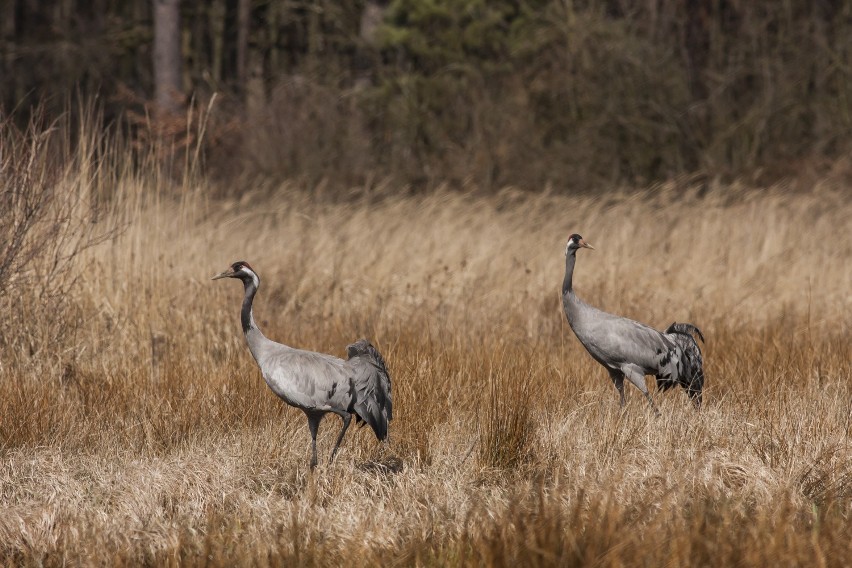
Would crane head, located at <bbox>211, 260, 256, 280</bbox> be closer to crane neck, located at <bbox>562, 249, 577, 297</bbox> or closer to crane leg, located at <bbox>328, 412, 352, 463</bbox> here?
crane leg, located at <bbox>328, 412, 352, 463</bbox>

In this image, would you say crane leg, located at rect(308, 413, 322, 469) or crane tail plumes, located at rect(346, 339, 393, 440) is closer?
crane tail plumes, located at rect(346, 339, 393, 440)

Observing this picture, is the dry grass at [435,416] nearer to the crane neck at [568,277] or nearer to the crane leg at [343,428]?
the crane leg at [343,428]

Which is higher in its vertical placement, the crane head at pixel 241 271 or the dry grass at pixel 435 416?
the crane head at pixel 241 271

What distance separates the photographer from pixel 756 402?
592cm

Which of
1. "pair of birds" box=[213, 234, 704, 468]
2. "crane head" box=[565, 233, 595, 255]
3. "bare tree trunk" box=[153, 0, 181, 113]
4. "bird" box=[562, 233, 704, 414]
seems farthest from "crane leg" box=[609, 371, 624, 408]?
"bare tree trunk" box=[153, 0, 181, 113]

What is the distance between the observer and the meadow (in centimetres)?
409

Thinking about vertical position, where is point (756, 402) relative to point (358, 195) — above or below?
above

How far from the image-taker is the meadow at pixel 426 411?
4090mm

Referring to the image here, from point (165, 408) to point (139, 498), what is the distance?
1.09m

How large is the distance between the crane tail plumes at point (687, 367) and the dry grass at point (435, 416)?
0.51 ft

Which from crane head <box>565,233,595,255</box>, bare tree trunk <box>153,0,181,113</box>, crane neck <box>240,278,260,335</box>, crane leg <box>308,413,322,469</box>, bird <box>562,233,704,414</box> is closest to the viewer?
crane leg <box>308,413,322,469</box>

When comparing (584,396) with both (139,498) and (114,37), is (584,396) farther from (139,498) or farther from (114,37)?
(114,37)

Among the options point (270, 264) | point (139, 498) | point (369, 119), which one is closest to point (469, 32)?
point (369, 119)

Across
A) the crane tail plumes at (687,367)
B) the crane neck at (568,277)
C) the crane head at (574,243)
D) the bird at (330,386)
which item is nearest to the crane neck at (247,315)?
the bird at (330,386)
